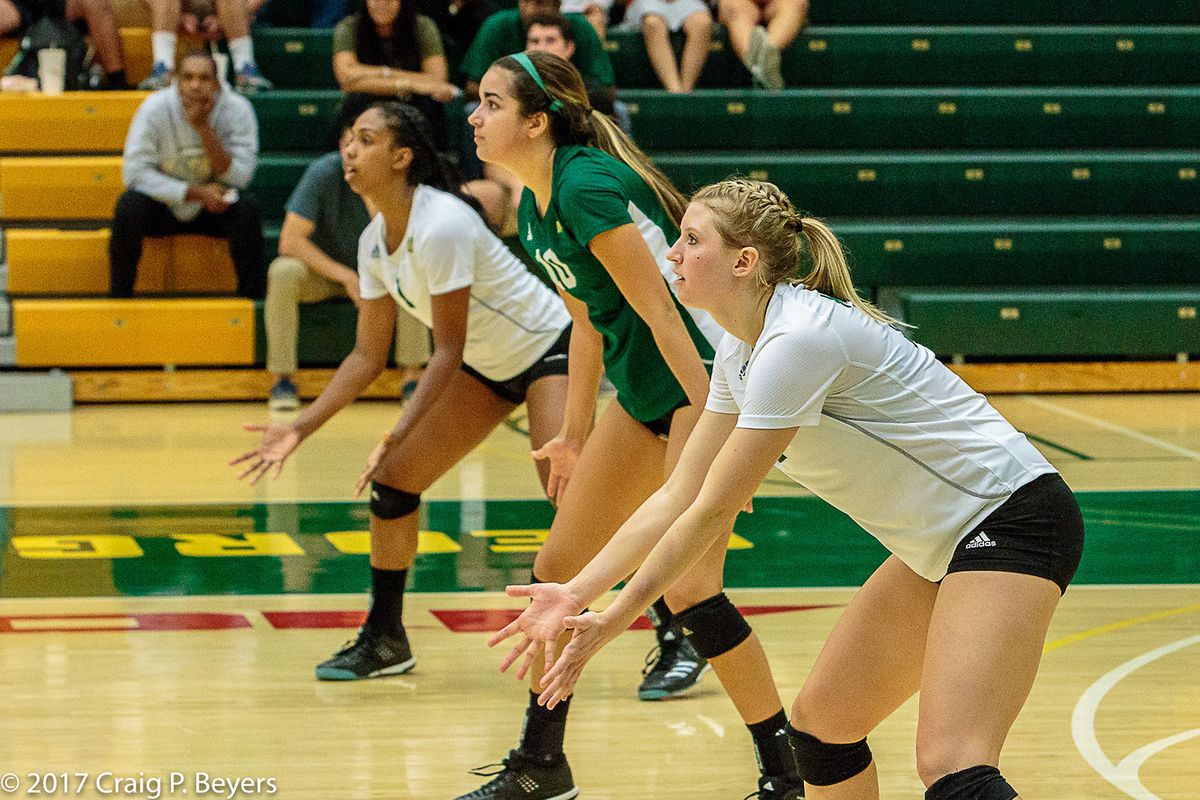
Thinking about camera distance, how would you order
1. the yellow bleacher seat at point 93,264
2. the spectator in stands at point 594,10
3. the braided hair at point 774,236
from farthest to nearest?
the spectator in stands at point 594,10 → the yellow bleacher seat at point 93,264 → the braided hair at point 774,236

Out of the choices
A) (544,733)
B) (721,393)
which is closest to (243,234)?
(544,733)

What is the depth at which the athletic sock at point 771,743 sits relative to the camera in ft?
10.7

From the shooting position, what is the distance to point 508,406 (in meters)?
4.21

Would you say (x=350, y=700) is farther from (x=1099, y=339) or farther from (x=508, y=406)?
(x=1099, y=339)

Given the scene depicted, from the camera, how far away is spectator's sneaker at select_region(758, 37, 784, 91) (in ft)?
32.6

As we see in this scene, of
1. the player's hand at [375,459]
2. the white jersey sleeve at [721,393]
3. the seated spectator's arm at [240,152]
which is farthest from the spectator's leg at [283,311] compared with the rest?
the white jersey sleeve at [721,393]

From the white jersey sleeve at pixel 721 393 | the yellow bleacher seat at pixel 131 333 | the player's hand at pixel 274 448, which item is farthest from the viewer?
the yellow bleacher seat at pixel 131 333

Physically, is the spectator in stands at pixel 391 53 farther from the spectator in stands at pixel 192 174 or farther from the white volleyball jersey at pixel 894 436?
the white volleyball jersey at pixel 894 436

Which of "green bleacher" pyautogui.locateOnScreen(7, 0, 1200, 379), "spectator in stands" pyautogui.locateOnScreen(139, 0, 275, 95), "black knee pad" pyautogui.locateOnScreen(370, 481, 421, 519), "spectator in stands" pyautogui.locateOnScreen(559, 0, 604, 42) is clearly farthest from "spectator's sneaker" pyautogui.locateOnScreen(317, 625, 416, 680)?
"spectator in stands" pyautogui.locateOnScreen(139, 0, 275, 95)

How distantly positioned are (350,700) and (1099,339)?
6213 millimetres

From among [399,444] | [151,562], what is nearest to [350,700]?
[399,444]

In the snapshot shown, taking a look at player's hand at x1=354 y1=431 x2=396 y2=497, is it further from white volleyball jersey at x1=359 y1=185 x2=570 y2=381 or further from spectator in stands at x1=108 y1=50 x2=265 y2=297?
spectator in stands at x1=108 y1=50 x2=265 y2=297

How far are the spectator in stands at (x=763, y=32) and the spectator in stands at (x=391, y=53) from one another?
1.87m

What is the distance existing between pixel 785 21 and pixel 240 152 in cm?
342
